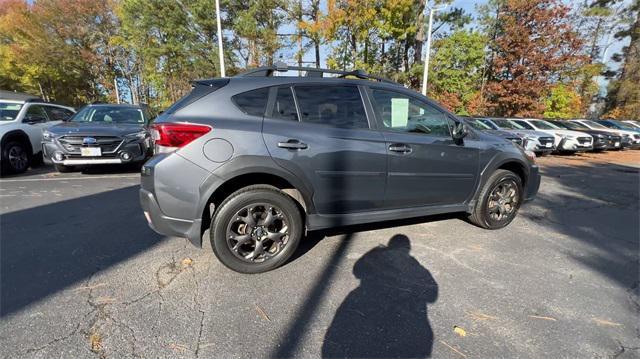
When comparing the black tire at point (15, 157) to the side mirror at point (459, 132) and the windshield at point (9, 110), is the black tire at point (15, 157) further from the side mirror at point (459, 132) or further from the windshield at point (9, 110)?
the side mirror at point (459, 132)

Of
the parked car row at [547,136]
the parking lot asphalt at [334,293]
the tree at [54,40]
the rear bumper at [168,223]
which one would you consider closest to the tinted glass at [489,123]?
the parked car row at [547,136]

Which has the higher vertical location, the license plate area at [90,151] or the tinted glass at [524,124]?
the tinted glass at [524,124]

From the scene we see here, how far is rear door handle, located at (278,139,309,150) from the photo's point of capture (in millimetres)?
2808

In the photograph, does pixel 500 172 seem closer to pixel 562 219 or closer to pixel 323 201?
pixel 562 219

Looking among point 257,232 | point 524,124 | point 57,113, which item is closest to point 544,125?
point 524,124

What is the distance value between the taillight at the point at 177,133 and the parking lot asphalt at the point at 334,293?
3.98 feet

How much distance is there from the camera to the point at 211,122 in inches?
105

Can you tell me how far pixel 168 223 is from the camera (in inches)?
107

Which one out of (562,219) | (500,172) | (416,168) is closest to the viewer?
(416,168)

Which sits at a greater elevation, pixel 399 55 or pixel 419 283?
pixel 399 55

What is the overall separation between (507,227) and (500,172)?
814 mm

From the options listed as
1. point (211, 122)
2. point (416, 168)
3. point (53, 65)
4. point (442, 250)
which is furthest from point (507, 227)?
point (53, 65)

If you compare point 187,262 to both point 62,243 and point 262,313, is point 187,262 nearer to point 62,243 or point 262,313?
point 262,313

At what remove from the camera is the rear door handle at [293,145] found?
2808 mm
